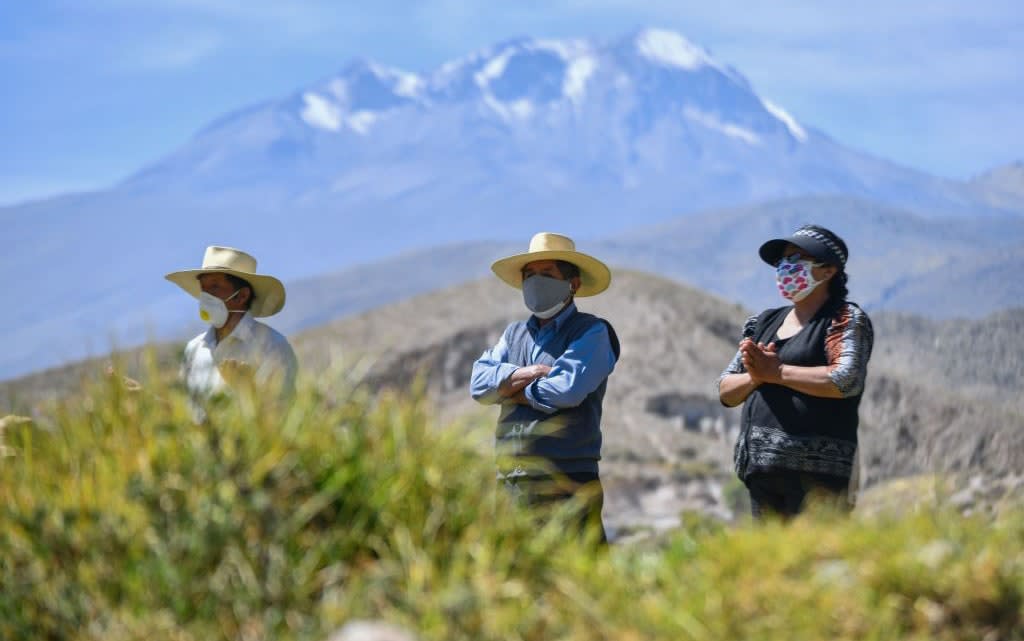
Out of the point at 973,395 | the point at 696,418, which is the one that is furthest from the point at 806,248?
the point at 973,395

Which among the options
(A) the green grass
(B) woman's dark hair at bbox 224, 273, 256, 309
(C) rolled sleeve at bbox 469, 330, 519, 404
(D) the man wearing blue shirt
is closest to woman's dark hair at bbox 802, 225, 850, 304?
(D) the man wearing blue shirt

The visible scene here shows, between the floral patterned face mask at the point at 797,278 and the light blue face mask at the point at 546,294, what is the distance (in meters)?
0.99

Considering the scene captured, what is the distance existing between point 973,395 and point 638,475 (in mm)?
10371

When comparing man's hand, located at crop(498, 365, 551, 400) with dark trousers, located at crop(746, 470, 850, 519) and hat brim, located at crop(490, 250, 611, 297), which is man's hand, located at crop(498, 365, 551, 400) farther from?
dark trousers, located at crop(746, 470, 850, 519)

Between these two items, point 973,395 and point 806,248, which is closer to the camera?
point 806,248

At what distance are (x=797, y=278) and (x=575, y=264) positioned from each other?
110cm

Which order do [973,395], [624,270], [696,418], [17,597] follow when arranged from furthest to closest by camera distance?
[624,270], [973,395], [696,418], [17,597]

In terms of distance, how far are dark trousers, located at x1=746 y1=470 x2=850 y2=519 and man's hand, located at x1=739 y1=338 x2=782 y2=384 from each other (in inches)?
15.8

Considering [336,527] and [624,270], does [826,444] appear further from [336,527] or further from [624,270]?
[624,270]

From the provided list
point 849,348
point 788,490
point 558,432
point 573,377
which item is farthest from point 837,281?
point 558,432

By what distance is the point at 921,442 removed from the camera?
26844 millimetres

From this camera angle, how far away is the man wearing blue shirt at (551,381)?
587cm

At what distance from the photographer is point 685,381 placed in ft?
101

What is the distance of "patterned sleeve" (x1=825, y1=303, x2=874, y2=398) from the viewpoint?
5.56m
